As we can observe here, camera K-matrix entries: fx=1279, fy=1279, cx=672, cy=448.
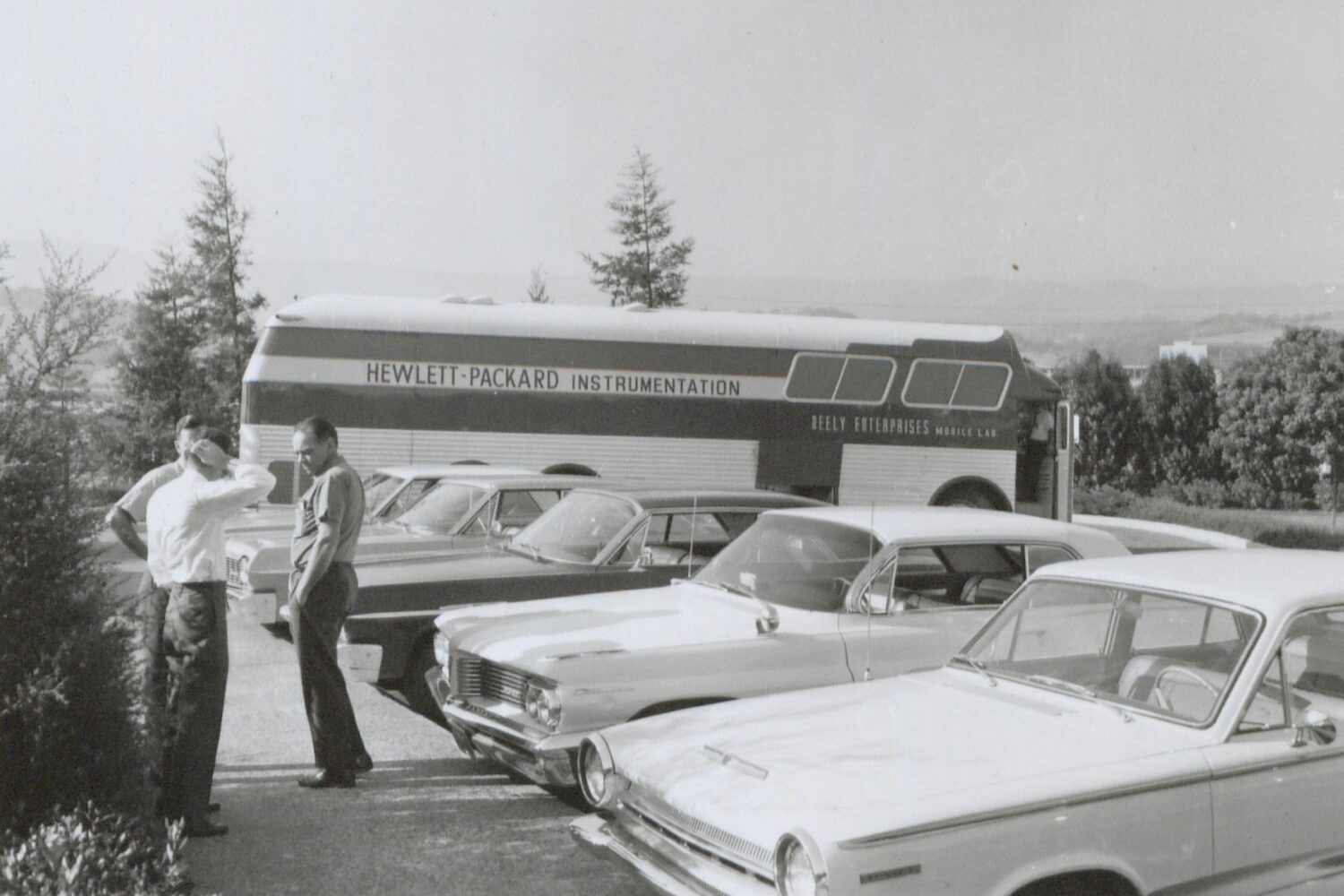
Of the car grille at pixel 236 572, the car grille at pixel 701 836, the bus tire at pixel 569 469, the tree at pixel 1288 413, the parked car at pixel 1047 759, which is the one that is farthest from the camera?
the tree at pixel 1288 413

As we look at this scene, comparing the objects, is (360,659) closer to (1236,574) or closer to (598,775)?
→ (598,775)

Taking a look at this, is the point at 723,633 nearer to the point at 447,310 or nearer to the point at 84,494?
the point at 84,494

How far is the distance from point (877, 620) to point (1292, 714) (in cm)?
216

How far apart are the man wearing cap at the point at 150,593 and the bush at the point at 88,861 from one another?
1.91ft

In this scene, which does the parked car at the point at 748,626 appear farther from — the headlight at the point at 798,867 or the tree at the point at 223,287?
the tree at the point at 223,287

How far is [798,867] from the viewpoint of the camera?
336 cm

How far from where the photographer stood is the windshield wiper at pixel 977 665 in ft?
14.9

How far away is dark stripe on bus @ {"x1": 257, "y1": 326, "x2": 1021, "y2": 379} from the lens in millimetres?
16641

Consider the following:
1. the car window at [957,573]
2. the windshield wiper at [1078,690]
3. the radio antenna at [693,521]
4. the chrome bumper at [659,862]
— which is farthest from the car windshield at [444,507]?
the windshield wiper at [1078,690]

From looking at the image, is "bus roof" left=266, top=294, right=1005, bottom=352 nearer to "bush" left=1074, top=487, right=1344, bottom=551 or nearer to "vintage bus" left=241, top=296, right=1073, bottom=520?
"vintage bus" left=241, top=296, right=1073, bottom=520

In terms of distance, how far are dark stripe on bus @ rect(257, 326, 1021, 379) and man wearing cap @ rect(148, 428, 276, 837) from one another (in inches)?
460

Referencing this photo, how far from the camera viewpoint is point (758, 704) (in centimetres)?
465

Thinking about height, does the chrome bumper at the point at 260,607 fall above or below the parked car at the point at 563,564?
below

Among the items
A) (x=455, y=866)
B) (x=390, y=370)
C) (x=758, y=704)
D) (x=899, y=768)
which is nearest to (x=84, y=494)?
(x=455, y=866)
